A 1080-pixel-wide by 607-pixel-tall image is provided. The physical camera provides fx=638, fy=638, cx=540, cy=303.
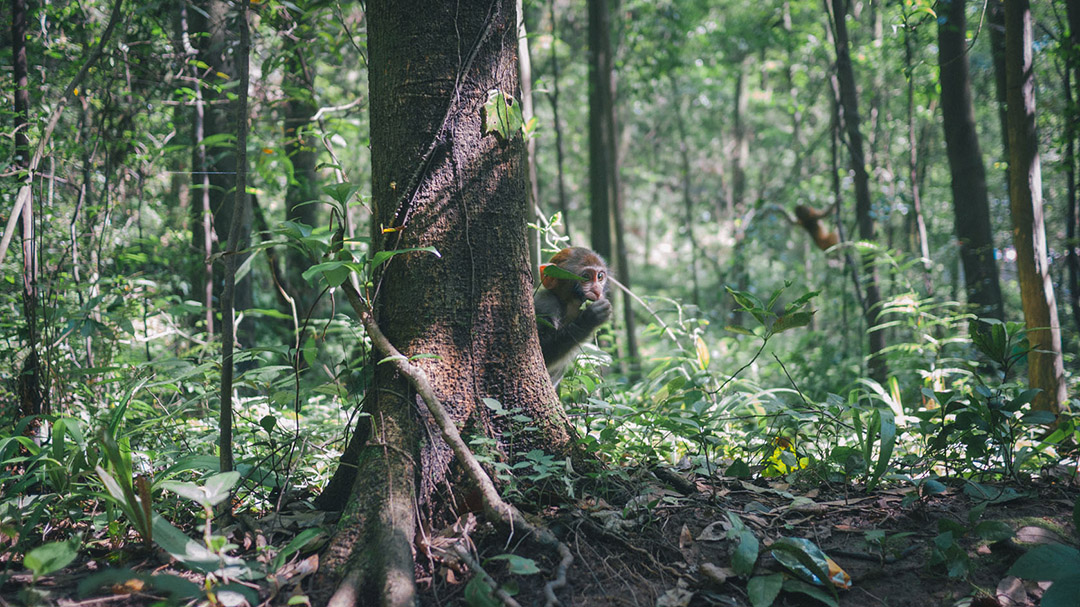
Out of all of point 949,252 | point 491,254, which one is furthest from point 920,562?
point 949,252

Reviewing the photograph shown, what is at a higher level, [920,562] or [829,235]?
[829,235]

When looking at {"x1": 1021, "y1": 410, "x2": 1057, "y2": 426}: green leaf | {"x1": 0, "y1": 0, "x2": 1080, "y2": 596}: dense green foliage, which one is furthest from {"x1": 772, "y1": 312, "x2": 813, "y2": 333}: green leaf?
{"x1": 1021, "y1": 410, "x2": 1057, "y2": 426}: green leaf

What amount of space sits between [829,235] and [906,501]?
9053mm

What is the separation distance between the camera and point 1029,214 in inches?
144

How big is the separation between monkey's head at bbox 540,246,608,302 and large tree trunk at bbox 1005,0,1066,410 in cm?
250

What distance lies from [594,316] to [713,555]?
7.41ft

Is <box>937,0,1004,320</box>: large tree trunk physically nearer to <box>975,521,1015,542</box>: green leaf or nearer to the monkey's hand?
the monkey's hand

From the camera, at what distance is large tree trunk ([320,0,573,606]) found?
7.89 feet

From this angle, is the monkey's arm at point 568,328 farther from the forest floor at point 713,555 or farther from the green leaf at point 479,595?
the green leaf at point 479,595

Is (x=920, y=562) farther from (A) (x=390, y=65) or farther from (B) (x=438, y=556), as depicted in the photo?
(A) (x=390, y=65)

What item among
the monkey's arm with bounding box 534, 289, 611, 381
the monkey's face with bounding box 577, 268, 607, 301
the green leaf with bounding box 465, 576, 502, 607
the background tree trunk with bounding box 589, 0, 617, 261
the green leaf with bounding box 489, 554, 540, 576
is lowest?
the green leaf with bounding box 465, 576, 502, 607

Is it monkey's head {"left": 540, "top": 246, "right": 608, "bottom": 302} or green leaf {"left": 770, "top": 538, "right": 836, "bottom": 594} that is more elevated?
monkey's head {"left": 540, "top": 246, "right": 608, "bottom": 302}

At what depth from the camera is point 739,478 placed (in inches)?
116

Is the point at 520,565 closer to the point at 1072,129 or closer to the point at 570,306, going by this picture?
the point at 570,306
